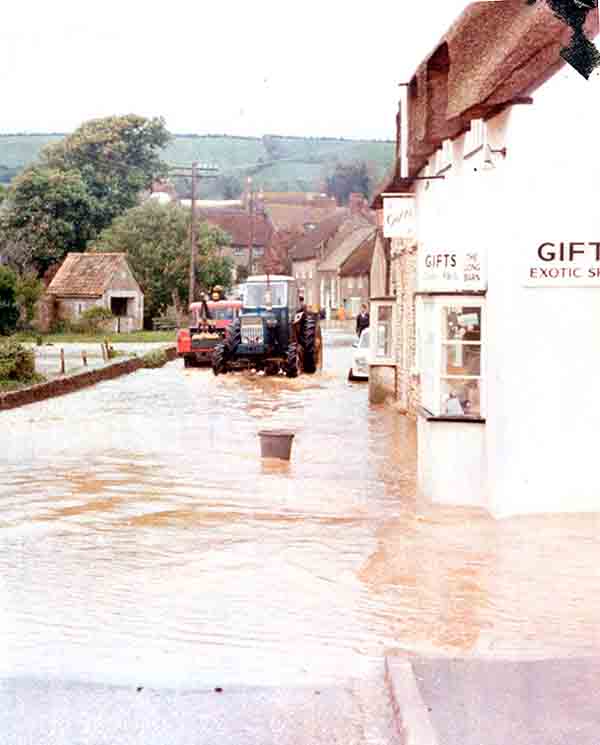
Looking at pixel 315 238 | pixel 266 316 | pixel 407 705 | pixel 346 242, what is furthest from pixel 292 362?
pixel 315 238

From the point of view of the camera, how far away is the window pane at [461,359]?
14156 millimetres

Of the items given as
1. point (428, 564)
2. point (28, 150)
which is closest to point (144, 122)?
point (28, 150)

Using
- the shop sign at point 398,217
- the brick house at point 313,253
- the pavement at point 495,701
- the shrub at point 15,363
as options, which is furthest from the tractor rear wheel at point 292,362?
the brick house at point 313,253

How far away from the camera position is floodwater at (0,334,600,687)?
8578mm

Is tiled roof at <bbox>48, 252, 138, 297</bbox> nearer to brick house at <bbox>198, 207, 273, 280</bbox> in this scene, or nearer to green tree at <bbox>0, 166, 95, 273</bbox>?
green tree at <bbox>0, 166, 95, 273</bbox>

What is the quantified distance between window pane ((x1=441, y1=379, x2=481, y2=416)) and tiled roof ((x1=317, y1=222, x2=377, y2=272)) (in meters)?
93.3

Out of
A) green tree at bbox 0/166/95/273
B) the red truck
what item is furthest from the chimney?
the red truck

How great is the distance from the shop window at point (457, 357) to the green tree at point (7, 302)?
159 feet

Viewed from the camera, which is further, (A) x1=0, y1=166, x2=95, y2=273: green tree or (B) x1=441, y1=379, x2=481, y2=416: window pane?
(A) x1=0, y1=166, x2=95, y2=273: green tree

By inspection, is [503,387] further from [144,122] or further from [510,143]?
[144,122]

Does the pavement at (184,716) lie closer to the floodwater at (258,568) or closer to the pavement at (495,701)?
the pavement at (495,701)

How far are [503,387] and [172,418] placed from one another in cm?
1349

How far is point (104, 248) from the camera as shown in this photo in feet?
262

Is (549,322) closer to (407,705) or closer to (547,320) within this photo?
(547,320)
